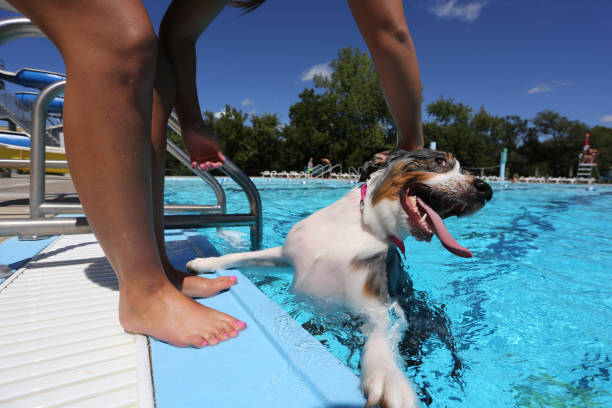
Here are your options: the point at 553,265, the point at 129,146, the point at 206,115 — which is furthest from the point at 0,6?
the point at 206,115

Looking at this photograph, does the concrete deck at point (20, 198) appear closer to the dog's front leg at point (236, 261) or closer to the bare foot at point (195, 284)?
the dog's front leg at point (236, 261)

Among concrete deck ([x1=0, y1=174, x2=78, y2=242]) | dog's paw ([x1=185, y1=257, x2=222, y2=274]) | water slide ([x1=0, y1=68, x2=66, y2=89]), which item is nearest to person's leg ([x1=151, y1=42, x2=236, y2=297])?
dog's paw ([x1=185, y1=257, x2=222, y2=274])

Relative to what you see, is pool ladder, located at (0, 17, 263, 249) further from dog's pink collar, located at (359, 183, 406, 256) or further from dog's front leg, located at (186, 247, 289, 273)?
dog's pink collar, located at (359, 183, 406, 256)

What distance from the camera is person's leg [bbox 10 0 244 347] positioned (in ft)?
3.81

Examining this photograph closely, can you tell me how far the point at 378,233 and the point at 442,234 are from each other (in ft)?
1.31

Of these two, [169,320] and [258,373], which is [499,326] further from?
[169,320]

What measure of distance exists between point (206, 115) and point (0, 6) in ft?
142

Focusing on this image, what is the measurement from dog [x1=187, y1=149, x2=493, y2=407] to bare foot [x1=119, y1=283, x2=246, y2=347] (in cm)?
79

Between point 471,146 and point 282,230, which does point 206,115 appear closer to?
point 471,146

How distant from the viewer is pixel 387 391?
112cm

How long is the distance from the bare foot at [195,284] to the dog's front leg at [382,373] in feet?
2.86

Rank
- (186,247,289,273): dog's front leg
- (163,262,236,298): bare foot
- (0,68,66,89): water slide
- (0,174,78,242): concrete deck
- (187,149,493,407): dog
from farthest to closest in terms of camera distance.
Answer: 1. (0,68,66,89): water slide
2. (0,174,78,242): concrete deck
3. (186,247,289,273): dog's front leg
4. (187,149,493,407): dog
5. (163,262,236,298): bare foot

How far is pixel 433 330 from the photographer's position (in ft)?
7.04

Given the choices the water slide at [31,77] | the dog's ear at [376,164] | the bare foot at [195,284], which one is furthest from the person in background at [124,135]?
the water slide at [31,77]
